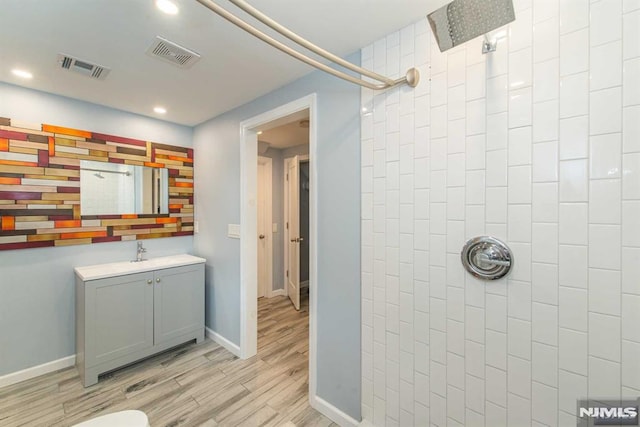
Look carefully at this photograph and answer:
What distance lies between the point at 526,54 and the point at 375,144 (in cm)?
72

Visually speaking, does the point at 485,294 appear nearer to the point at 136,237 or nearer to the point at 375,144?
the point at 375,144

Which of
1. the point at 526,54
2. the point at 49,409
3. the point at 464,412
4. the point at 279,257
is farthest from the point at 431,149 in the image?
the point at 279,257

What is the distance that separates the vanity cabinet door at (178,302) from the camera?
2.32m

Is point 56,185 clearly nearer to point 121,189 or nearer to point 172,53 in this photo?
point 121,189

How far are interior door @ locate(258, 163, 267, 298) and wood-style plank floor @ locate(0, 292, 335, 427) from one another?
1449mm

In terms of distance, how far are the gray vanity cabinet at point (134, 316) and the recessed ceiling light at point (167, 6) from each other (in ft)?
6.33

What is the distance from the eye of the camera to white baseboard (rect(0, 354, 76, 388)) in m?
1.99

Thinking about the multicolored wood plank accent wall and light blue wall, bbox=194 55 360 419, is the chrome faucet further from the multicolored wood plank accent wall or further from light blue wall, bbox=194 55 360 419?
light blue wall, bbox=194 55 360 419

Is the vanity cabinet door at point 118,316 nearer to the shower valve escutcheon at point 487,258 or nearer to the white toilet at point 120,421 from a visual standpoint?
the white toilet at point 120,421

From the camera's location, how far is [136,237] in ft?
8.49

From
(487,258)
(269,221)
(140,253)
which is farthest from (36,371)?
(487,258)

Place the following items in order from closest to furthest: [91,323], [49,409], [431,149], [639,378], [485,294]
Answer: [639,378] < [485,294] < [431,149] < [49,409] < [91,323]

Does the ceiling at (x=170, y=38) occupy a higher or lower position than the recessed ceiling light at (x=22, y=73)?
lower

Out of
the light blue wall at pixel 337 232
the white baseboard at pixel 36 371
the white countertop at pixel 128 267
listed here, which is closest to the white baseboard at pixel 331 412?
the light blue wall at pixel 337 232
